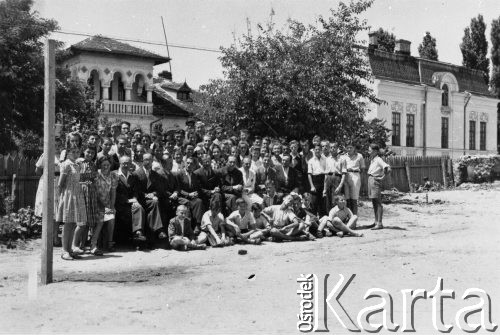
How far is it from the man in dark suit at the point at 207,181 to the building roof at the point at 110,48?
1988 cm

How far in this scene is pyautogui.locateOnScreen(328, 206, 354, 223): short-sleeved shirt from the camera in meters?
12.0

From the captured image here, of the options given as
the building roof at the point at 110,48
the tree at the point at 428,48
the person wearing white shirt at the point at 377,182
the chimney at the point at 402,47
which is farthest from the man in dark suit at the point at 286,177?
the tree at the point at 428,48

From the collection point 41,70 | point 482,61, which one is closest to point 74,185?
point 41,70

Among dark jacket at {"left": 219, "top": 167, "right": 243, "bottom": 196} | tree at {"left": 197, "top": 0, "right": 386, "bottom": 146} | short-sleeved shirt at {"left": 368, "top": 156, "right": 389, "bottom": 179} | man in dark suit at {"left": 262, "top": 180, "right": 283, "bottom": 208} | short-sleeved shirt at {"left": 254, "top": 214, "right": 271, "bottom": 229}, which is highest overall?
tree at {"left": 197, "top": 0, "right": 386, "bottom": 146}

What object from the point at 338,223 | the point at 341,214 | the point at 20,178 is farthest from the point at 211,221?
the point at 20,178

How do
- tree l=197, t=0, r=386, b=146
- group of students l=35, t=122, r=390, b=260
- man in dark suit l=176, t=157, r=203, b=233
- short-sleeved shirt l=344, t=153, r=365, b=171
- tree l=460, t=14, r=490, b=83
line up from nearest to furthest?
group of students l=35, t=122, r=390, b=260, man in dark suit l=176, t=157, r=203, b=233, short-sleeved shirt l=344, t=153, r=365, b=171, tree l=197, t=0, r=386, b=146, tree l=460, t=14, r=490, b=83

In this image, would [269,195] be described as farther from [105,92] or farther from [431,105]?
[431,105]

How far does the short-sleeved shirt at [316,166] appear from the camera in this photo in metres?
13.0

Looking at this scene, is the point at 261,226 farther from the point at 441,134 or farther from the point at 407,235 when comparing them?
the point at 441,134

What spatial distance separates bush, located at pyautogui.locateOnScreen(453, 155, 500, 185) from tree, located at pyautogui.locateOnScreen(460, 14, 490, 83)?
735 inches

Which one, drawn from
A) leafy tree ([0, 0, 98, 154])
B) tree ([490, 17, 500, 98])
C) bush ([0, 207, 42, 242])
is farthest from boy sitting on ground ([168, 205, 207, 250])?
tree ([490, 17, 500, 98])

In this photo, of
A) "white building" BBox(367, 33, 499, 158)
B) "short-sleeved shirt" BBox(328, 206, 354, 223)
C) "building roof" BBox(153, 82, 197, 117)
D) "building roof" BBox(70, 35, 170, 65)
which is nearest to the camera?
"short-sleeved shirt" BBox(328, 206, 354, 223)

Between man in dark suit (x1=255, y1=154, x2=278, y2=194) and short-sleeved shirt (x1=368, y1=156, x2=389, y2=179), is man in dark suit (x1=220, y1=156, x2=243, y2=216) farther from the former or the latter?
short-sleeved shirt (x1=368, y1=156, x2=389, y2=179)

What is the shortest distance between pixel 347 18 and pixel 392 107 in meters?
18.7
